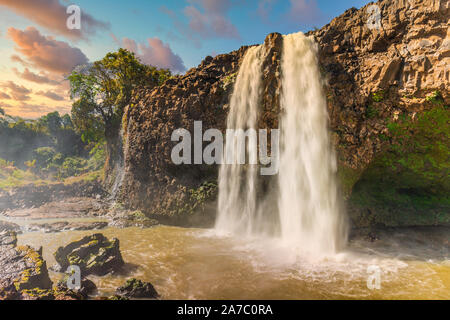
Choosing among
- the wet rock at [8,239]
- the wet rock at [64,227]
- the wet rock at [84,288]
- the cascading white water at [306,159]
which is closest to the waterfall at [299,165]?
the cascading white water at [306,159]

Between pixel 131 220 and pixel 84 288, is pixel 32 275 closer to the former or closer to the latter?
pixel 84 288

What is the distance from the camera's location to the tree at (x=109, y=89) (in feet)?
63.2

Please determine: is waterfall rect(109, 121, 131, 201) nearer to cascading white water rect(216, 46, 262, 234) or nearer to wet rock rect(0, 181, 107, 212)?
wet rock rect(0, 181, 107, 212)

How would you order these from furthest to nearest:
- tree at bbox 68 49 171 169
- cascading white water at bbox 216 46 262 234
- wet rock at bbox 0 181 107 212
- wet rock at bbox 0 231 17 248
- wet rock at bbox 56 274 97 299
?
tree at bbox 68 49 171 169
wet rock at bbox 0 181 107 212
cascading white water at bbox 216 46 262 234
wet rock at bbox 0 231 17 248
wet rock at bbox 56 274 97 299

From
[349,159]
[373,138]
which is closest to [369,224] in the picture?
[349,159]

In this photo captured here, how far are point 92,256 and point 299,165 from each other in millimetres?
8047

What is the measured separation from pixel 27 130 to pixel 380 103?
50003 mm

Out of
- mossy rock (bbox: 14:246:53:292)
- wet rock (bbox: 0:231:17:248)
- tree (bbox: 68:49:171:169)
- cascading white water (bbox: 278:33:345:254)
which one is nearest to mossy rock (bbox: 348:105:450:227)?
cascading white water (bbox: 278:33:345:254)

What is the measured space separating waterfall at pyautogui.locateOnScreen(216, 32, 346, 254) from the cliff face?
0.43 m

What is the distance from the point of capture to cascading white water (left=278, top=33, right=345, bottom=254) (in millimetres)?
9023

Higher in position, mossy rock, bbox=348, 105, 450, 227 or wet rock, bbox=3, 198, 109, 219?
mossy rock, bbox=348, 105, 450, 227

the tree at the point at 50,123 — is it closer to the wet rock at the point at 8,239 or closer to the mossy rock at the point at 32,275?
the wet rock at the point at 8,239

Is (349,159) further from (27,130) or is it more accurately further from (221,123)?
(27,130)

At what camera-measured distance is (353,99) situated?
905 cm
